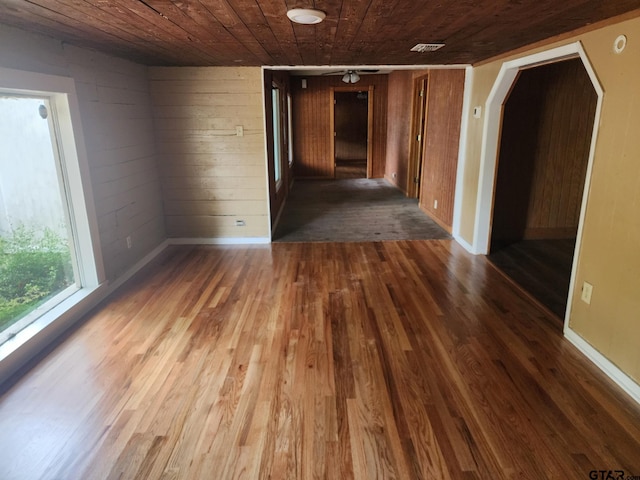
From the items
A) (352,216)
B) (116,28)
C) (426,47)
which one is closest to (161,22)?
Result: (116,28)

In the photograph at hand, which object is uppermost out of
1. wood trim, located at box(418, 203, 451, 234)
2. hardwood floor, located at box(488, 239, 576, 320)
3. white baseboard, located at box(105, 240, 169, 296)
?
wood trim, located at box(418, 203, 451, 234)

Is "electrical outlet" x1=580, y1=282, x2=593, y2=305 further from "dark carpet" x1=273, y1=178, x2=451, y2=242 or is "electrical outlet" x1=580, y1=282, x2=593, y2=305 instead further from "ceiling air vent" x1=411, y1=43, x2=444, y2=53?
"dark carpet" x1=273, y1=178, x2=451, y2=242

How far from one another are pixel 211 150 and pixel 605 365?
166 inches

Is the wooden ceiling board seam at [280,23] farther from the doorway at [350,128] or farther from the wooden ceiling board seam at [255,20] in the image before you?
the doorway at [350,128]

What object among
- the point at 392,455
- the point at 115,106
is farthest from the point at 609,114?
the point at 115,106

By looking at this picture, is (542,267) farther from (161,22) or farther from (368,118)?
(368,118)

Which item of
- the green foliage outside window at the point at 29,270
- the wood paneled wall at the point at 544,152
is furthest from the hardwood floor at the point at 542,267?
the green foliage outside window at the point at 29,270

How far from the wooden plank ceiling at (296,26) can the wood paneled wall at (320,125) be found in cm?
577

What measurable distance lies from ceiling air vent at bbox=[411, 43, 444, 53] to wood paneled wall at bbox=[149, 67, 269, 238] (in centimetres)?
186

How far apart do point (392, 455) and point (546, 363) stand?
1276 mm

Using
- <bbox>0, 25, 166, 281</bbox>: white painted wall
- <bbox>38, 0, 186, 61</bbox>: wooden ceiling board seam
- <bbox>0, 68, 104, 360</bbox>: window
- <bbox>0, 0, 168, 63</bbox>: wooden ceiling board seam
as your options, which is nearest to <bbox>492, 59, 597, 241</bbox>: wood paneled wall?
<bbox>38, 0, 186, 61</bbox>: wooden ceiling board seam

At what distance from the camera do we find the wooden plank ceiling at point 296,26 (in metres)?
2.10

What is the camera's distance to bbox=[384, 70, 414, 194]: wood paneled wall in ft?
25.0

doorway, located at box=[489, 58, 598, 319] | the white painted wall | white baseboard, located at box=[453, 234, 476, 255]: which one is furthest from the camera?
white baseboard, located at box=[453, 234, 476, 255]
